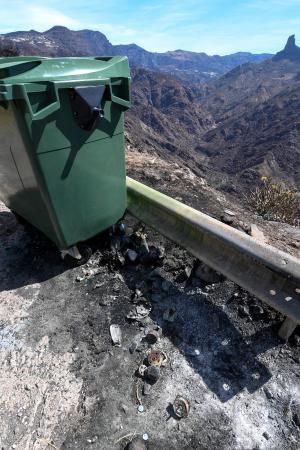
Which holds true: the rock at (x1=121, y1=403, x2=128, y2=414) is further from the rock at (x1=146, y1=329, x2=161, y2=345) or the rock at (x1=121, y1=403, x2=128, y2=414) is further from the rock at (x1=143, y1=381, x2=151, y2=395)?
the rock at (x1=146, y1=329, x2=161, y2=345)

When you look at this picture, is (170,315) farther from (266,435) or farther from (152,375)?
(266,435)

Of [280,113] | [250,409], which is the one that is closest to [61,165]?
[250,409]

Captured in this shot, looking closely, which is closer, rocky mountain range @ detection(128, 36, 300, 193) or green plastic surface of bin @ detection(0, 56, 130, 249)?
green plastic surface of bin @ detection(0, 56, 130, 249)

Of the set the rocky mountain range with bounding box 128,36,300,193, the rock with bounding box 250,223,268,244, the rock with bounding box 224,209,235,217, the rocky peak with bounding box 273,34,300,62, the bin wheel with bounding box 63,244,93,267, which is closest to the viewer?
the bin wheel with bounding box 63,244,93,267

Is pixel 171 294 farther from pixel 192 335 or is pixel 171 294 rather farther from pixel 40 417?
pixel 40 417

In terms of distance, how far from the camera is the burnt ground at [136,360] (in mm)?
1518

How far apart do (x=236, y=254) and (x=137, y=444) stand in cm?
122

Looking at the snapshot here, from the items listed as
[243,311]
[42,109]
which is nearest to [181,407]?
[243,311]

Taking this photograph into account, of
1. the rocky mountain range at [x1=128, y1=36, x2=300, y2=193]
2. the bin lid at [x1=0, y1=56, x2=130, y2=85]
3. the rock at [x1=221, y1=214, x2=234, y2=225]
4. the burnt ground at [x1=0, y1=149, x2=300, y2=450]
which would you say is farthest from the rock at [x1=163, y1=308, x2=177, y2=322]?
the rocky mountain range at [x1=128, y1=36, x2=300, y2=193]

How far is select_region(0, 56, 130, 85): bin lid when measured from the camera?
1.67m

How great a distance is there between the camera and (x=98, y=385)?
5.65 ft

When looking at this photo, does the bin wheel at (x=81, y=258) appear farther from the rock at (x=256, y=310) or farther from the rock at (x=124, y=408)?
the rock at (x=256, y=310)

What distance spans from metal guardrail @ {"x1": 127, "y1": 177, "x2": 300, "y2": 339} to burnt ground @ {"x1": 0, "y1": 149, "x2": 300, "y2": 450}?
241 millimetres

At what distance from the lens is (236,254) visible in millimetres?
1970
